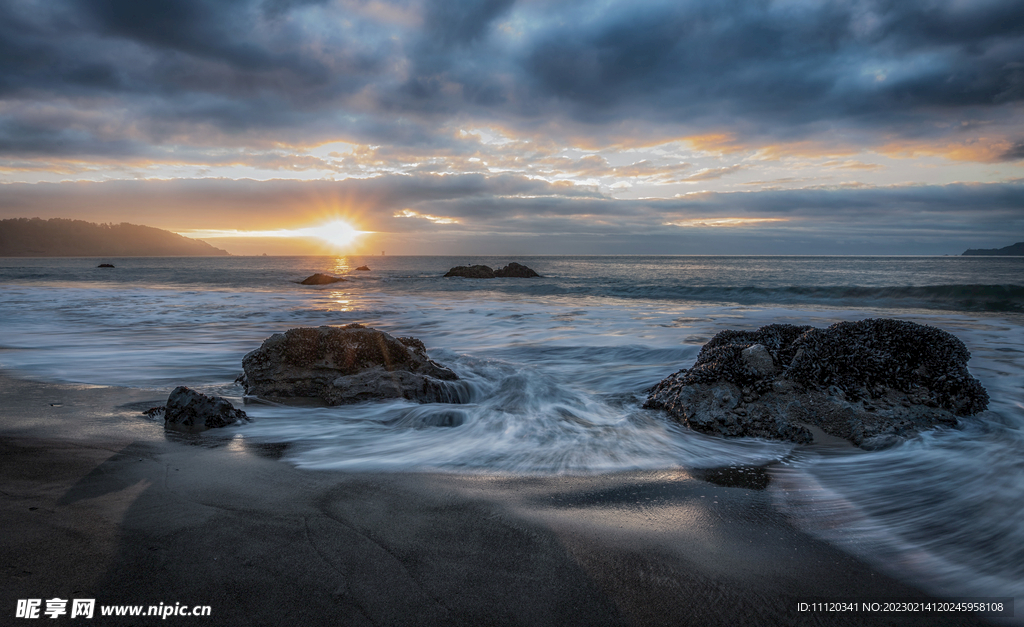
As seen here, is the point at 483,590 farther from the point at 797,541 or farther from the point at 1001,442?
the point at 1001,442

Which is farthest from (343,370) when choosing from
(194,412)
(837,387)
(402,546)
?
(837,387)

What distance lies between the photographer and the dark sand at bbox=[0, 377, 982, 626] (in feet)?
5.62

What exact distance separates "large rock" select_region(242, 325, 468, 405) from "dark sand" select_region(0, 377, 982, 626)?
1824 mm

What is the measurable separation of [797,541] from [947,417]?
2750 mm

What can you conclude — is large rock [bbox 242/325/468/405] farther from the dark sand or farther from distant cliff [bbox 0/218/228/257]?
distant cliff [bbox 0/218/228/257]

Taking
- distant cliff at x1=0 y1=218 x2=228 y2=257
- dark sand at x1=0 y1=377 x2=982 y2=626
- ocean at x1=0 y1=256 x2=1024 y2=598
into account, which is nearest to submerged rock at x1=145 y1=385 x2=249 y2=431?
ocean at x1=0 y1=256 x2=1024 y2=598

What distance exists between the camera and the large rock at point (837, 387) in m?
3.85

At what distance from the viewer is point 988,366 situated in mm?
6379

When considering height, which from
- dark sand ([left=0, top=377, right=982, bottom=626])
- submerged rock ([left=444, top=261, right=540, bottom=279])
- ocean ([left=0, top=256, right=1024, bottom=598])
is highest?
submerged rock ([left=444, top=261, right=540, bottom=279])

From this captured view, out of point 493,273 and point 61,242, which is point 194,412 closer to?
point 493,273

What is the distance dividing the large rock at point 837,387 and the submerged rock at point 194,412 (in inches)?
146

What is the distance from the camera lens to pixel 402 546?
2.05 m

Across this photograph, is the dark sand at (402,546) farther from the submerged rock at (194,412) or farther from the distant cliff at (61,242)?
the distant cliff at (61,242)

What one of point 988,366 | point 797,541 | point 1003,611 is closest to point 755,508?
point 797,541
